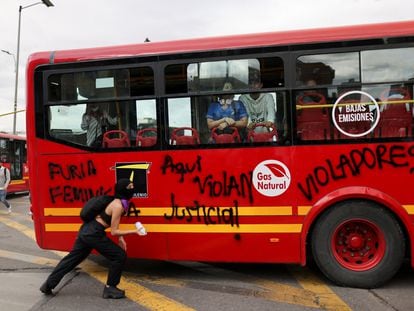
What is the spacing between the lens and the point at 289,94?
5668 mm

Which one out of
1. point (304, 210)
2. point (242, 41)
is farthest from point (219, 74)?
point (304, 210)

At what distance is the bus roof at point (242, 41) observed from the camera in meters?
5.50

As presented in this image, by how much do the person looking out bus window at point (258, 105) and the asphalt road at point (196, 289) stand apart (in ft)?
6.42

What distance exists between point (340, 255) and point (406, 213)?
Result: 0.92 meters

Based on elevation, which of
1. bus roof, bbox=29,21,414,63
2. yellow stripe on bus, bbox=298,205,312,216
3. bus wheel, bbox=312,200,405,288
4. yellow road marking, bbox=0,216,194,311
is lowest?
yellow road marking, bbox=0,216,194,311

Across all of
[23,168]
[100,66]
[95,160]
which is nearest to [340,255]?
[95,160]

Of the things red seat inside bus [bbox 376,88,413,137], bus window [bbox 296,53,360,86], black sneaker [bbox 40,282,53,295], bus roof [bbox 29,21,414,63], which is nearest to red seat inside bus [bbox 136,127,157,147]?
bus roof [bbox 29,21,414,63]

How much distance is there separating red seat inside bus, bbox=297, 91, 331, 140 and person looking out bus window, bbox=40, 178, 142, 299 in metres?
2.16

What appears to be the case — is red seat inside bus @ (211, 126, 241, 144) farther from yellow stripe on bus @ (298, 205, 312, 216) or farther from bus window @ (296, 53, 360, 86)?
yellow stripe on bus @ (298, 205, 312, 216)

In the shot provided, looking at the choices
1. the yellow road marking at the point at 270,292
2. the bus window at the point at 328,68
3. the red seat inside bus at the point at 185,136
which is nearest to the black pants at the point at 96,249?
the yellow road marking at the point at 270,292

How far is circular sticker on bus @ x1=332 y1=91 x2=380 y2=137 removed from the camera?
18.1ft

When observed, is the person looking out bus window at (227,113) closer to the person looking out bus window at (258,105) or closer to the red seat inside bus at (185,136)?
the person looking out bus window at (258,105)

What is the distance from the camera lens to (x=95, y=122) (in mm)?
6199

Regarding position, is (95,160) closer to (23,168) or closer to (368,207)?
(368,207)
